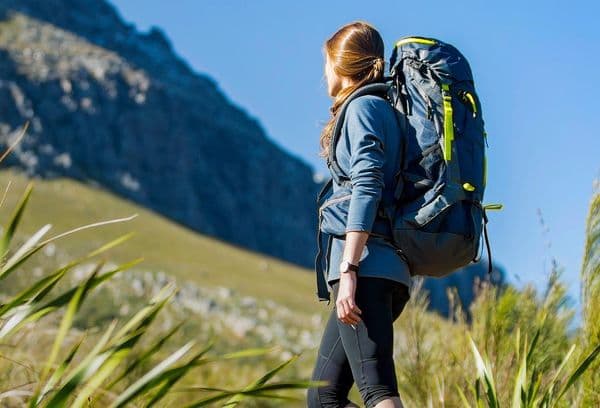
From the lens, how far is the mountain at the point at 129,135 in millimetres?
133750

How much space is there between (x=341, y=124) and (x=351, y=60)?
0.22 meters

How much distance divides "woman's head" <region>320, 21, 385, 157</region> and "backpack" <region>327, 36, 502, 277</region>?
9 cm

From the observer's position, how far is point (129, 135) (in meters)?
155

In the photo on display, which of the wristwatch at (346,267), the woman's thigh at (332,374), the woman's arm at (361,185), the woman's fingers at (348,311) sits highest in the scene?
the woman's arm at (361,185)

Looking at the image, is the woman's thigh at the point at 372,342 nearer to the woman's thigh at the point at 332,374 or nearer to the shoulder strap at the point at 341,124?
the woman's thigh at the point at 332,374

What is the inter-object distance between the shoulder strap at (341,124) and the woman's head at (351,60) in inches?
2.8

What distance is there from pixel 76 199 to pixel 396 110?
10909 centimetres

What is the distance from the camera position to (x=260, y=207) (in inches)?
7466

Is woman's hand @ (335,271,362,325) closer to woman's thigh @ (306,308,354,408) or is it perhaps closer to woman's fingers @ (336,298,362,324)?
woman's fingers @ (336,298,362,324)

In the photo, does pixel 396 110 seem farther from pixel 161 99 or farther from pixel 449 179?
pixel 161 99

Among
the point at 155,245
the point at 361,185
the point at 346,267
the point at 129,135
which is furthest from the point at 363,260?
the point at 129,135

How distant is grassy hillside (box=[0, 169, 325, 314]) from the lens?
94938 mm

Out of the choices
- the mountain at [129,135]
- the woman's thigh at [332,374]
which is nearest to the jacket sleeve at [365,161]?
the woman's thigh at [332,374]

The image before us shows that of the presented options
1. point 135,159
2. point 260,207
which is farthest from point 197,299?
point 260,207
